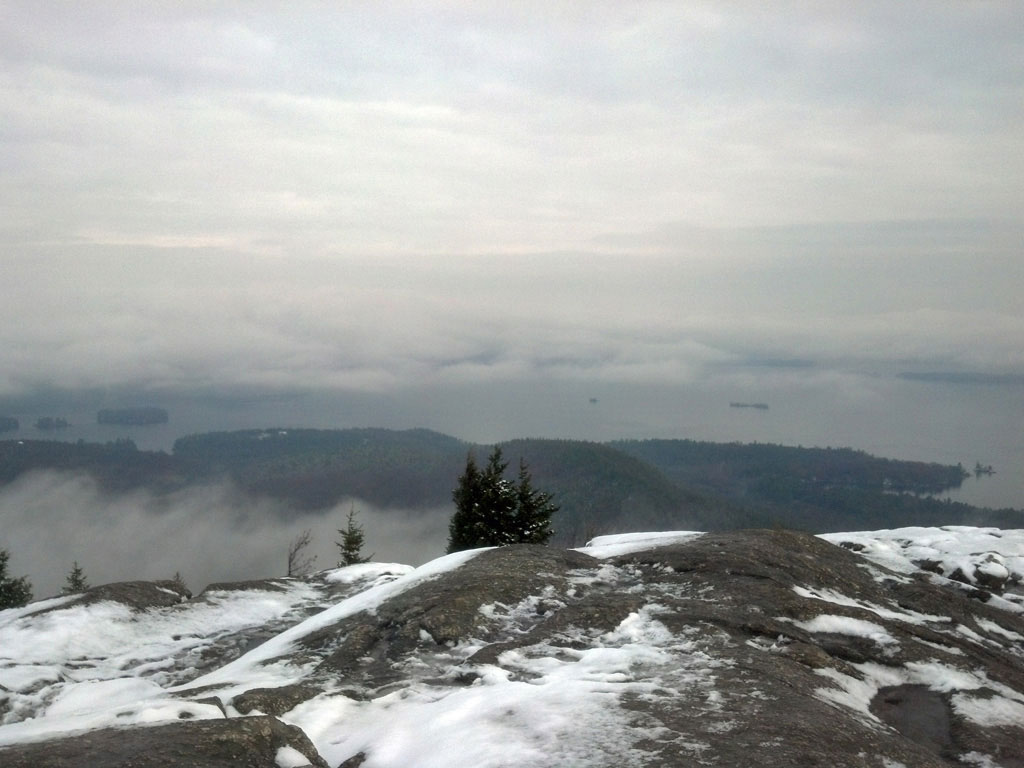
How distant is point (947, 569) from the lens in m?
23.7

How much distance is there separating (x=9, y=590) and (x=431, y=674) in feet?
243

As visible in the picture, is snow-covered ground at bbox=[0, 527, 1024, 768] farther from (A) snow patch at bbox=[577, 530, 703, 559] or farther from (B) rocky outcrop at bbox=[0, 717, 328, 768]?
(B) rocky outcrop at bbox=[0, 717, 328, 768]

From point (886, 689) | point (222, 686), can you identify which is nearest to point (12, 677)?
point (222, 686)

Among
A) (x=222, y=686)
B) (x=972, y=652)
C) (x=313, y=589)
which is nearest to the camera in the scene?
(x=222, y=686)

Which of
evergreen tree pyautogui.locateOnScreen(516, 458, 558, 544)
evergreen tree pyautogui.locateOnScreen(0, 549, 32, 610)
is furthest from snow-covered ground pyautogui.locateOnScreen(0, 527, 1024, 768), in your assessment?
evergreen tree pyautogui.locateOnScreen(0, 549, 32, 610)

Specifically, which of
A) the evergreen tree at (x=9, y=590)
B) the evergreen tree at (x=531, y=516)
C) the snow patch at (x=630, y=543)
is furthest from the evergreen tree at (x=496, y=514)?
the evergreen tree at (x=9, y=590)

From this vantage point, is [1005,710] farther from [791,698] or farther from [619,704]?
[619,704]

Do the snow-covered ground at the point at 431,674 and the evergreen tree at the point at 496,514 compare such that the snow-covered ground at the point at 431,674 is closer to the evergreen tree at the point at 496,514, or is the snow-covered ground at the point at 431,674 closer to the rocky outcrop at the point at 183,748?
the rocky outcrop at the point at 183,748

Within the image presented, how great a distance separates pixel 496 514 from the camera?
39.0 meters

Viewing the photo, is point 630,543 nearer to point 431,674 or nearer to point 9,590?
point 431,674

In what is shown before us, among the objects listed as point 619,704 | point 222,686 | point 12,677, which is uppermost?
point 619,704

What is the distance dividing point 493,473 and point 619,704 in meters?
29.0

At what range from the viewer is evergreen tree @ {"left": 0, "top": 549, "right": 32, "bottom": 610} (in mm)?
68000

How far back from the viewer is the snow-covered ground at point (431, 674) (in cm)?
1060
